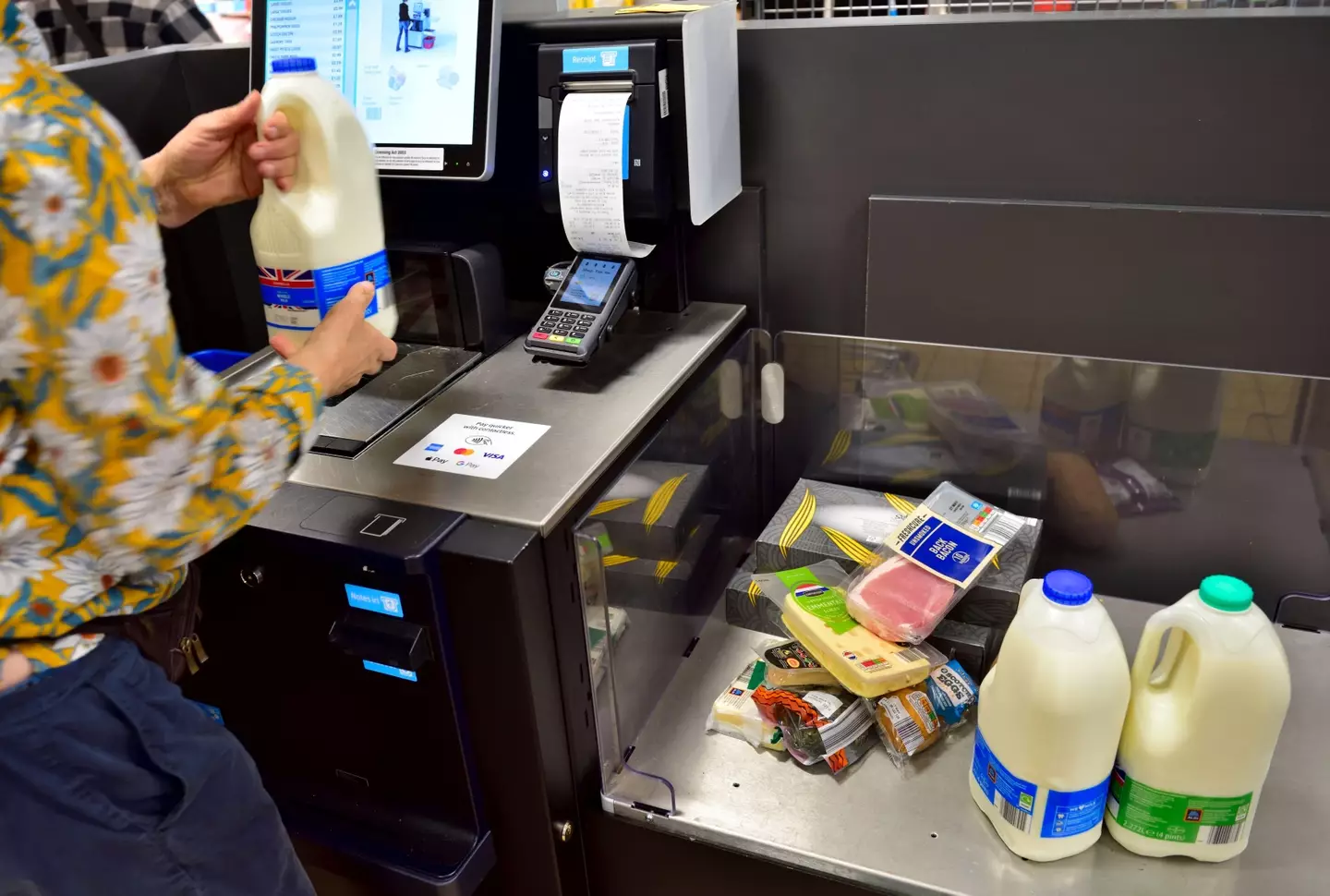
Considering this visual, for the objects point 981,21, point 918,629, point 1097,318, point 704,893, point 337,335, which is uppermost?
point 981,21

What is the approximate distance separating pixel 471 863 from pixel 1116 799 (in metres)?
0.68

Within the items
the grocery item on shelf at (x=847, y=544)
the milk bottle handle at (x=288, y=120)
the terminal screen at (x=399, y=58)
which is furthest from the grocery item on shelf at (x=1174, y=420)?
the milk bottle handle at (x=288, y=120)

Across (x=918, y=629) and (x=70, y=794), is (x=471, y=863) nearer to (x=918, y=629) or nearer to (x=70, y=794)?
(x=70, y=794)

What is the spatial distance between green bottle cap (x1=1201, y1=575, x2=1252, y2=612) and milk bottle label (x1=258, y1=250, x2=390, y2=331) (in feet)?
2.94

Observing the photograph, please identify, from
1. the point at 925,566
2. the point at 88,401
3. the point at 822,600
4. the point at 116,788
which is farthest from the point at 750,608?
the point at 88,401

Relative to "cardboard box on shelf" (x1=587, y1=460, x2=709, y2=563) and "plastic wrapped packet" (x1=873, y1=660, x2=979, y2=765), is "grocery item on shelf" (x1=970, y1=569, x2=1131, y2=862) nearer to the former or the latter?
"plastic wrapped packet" (x1=873, y1=660, x2=979, y2=765)

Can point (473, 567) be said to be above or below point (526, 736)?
above

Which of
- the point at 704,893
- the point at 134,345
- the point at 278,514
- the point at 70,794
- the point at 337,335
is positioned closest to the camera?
the point at 134,345

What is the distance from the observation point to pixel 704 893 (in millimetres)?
1163

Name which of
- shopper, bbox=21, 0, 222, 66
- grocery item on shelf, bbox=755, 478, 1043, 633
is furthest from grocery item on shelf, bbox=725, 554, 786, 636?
shopper, bbox=21, 0, 222, 66

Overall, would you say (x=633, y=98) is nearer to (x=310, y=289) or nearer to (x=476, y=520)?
(x=310, y=289)

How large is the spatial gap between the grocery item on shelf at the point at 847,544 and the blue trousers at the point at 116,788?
75cm

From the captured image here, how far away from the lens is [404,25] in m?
1.27

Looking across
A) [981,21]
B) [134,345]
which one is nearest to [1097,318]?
[981,21]
